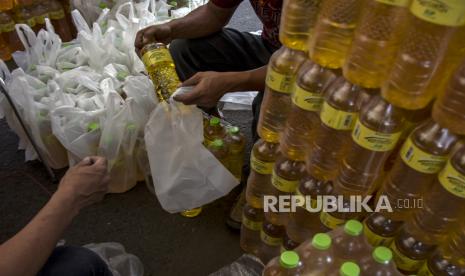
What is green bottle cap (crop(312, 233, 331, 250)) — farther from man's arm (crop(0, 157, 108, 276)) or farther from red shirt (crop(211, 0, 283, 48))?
red shirt (crop(211, 0, 283, 48))

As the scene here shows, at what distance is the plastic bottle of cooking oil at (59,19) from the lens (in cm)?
258

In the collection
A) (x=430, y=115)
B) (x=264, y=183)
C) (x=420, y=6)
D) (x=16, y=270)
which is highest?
(x=420, y=6)

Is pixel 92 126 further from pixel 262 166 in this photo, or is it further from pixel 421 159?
pixel 421 159

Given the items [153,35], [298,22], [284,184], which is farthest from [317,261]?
[153,35]

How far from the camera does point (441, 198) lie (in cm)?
84

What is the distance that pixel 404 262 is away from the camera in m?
0.98

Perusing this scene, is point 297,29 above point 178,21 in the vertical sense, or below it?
above

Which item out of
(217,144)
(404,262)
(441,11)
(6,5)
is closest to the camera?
(441,11)

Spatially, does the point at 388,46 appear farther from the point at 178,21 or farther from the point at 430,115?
the point at 178,21

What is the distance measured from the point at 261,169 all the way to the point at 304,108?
332 mm

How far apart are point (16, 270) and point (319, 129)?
0.77 m

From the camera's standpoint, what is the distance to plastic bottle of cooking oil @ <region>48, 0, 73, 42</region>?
2578mm

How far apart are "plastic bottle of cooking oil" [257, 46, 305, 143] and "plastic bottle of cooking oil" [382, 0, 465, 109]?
0.27 m

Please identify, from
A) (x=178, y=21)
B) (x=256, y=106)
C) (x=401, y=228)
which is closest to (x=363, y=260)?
(x=401, y=228)
